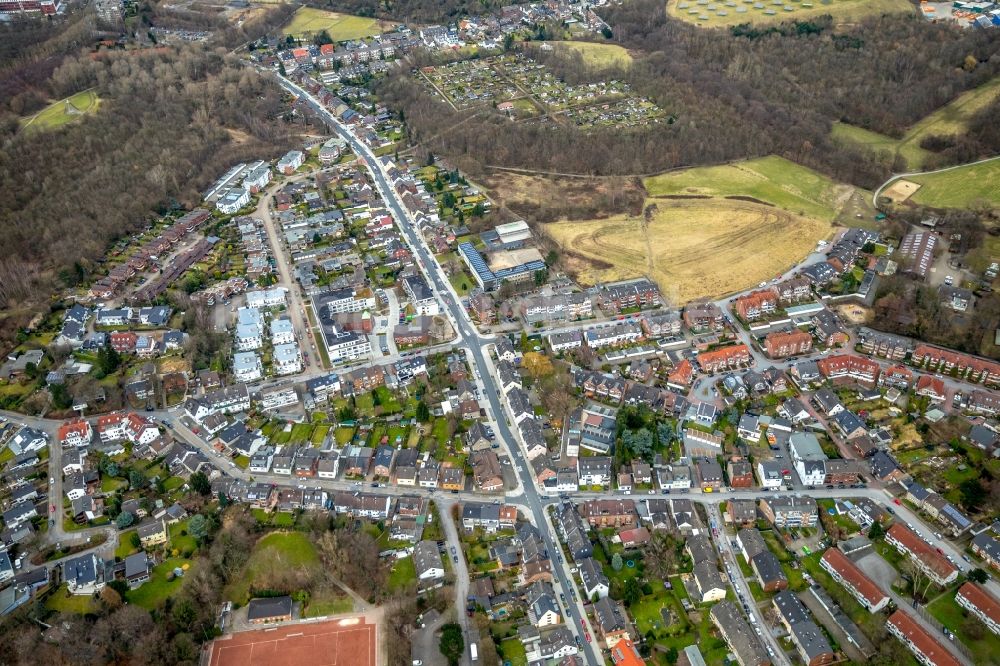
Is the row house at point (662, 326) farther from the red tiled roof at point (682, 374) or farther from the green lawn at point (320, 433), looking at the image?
the green lawn at point (320, 433)

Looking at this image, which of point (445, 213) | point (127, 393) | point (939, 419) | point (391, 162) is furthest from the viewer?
point (391, 162)

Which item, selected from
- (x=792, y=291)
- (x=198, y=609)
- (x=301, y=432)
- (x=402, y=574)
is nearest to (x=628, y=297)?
(x=792, y=291)

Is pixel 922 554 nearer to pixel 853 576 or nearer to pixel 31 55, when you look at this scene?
pixel 853 576

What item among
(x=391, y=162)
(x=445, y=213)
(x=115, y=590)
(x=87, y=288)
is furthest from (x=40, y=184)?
(x=115, y=590)

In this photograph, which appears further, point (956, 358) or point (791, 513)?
point (956, 358)

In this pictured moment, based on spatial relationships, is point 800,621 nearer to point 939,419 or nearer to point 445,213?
point 939,419

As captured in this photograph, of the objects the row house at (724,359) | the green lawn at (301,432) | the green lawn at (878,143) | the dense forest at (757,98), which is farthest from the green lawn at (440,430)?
the green lawn at (878,143)

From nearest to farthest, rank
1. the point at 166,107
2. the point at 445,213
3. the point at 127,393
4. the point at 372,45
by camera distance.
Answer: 1. the point at 127,393
2. the point at 445,213
3. the point at 166,107
4. the point at 372,45
